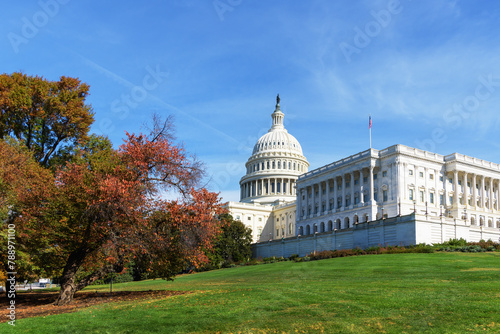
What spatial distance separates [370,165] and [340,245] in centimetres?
2497

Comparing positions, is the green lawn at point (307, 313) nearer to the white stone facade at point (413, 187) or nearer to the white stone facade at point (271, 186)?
the white stone facade at point (413, 187)

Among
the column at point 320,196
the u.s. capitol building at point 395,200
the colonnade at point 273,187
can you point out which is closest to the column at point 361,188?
the u.s. capitol building at point 395,200

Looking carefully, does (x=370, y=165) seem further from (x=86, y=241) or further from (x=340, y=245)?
(x=86, y=241)

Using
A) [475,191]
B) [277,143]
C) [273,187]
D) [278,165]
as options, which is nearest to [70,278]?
[475,191]

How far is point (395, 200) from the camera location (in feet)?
297

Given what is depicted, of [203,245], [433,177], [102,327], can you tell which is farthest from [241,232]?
[102,327]

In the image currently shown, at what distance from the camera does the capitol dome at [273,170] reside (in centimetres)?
15475

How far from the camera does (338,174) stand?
10481cm

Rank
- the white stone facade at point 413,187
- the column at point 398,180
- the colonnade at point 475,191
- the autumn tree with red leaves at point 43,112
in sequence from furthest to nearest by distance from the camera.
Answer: the colonnade at point 475,191 < the white stone facade at point 413,187 < the column at point 398,180 < the autumn tree with red leaves at point 43,112

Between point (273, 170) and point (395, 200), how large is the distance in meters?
68.0

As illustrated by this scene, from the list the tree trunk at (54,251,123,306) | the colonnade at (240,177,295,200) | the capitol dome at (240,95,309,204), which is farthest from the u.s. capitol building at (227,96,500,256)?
the tree trunk at (54,251,123,306)

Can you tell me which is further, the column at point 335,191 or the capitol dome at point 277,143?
the capitol dome at point 277,143

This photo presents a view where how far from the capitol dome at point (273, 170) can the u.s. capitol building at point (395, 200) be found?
33.3 m

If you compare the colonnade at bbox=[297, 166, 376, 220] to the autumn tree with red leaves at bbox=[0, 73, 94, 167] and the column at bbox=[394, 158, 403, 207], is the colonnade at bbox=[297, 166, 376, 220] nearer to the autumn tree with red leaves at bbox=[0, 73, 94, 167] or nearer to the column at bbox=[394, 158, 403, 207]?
the column at bbox=[394, 158, 403, 207]
